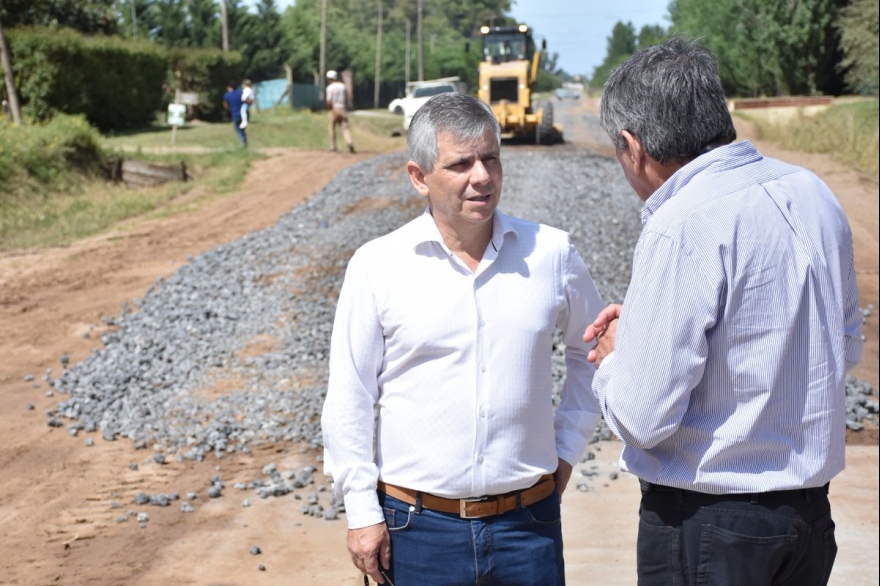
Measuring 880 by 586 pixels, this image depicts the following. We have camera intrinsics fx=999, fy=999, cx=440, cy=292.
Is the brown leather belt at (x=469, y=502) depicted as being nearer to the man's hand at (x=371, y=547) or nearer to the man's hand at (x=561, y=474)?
the man's hand at (x=371, y=547)

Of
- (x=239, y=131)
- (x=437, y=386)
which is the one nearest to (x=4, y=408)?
(x=437, y=386)

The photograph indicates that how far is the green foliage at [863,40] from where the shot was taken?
34250 mm

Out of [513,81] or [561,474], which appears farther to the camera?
[513,81]

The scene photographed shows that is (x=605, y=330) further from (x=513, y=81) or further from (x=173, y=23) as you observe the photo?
(x=173, y=23)

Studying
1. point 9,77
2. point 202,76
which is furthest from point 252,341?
point 202,76

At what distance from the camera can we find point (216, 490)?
6664 millimetres

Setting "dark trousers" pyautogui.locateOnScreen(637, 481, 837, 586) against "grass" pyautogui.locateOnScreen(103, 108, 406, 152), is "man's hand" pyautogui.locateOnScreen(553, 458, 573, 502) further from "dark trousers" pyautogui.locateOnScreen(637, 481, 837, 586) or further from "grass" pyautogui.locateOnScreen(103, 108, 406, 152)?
"grass" pyautogui.locateOnScreen(103, 108, 406, 152)

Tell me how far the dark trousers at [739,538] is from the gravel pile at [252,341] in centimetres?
399

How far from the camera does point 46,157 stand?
1902cm

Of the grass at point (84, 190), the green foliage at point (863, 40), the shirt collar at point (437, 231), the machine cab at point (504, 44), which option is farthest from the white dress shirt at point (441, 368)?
the green foliage at point (863, 40)

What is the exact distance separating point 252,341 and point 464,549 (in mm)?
7219

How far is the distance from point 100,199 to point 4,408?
11101mm

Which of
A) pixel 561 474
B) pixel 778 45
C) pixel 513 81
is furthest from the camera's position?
pixel 778 45

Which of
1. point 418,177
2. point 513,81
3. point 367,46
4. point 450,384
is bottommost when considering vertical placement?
point 450,384
